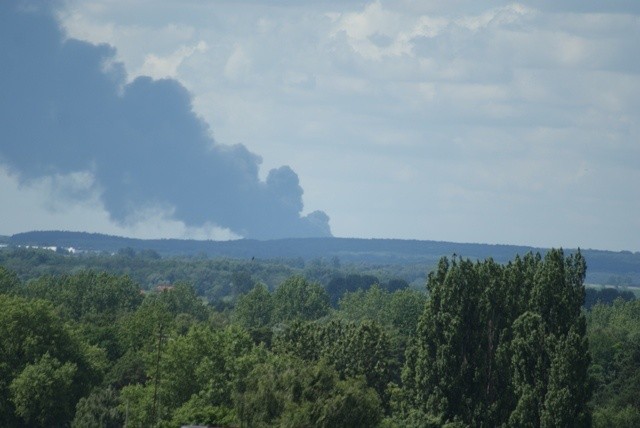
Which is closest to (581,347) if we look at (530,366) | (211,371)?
(530,366)

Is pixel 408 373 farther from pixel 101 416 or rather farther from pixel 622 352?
pixel 622 352

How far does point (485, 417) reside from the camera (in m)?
83.1

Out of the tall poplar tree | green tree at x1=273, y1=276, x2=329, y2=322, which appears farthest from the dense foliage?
green tree at x1=273, y1=276, x2=329, y2=322

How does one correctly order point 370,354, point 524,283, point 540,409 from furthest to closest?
1. point 370,354
2. point 524,283
3. point 540,409

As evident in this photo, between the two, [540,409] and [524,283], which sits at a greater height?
[524,283]

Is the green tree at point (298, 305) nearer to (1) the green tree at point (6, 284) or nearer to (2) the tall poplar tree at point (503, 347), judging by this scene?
(1) the green tree at point (6, 284)

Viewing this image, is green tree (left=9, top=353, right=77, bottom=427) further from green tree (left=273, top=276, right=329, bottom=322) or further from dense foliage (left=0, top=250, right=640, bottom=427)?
green tree (left=273, top=276, right=329, bottom=322)

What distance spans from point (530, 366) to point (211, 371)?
823 inches

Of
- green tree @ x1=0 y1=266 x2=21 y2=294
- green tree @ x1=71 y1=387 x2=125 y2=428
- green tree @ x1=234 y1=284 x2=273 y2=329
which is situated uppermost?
green tree @ x1=0 y1=266 x2=21 y2=294

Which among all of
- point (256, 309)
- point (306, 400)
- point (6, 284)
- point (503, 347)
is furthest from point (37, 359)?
point (256, 309)

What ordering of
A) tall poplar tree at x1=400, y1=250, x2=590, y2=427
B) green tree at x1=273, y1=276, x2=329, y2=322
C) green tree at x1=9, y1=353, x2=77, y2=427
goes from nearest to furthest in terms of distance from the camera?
tall poplar tree at x1=400, y1=250, x2=590, y2=427 → green tree at x1=9, y1=353, x2=77, y2=427 → green tree at x1=273, y1=276, x2=329, y2=322

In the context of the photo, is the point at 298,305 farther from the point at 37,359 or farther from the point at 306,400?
the point at 306,400

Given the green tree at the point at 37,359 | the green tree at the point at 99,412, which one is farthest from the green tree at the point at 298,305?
the green tree at the point at 99,412

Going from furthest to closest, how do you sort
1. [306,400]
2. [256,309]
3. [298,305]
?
1. [298,305]
2. [256,309]
3. [306,400]
